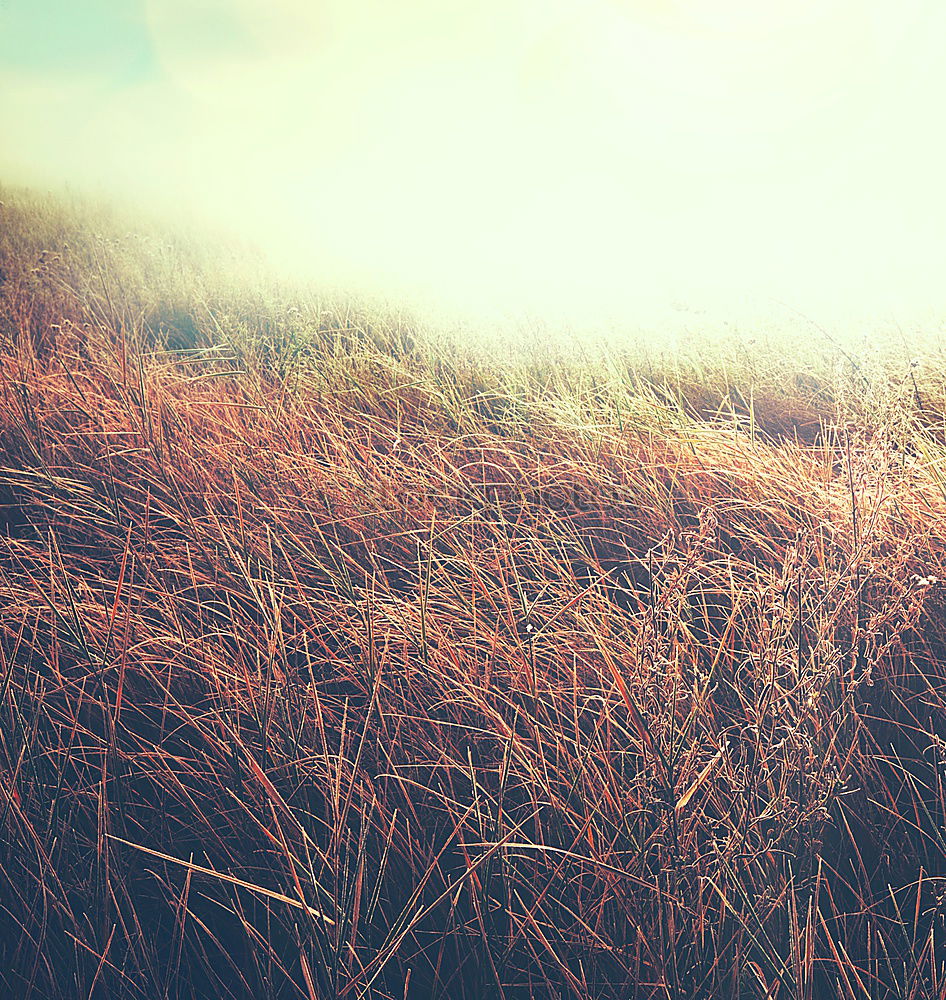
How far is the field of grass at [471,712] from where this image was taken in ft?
1.94

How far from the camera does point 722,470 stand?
1.27 metres

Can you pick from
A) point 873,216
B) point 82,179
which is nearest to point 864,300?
point 873,216

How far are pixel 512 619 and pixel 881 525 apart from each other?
0.64m

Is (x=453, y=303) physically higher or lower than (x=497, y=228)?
lower

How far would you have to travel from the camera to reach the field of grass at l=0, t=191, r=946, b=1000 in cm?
59

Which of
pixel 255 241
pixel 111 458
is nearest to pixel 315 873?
pixel 111 458

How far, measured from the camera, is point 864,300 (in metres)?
3.01

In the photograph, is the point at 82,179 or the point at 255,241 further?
the point at 82,179

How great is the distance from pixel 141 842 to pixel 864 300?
3.49 metres

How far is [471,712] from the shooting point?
80 cm

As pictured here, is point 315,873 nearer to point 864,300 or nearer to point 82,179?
point 864,300

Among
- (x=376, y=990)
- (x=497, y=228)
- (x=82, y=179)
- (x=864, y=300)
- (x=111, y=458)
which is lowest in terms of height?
(x=376, y=990)

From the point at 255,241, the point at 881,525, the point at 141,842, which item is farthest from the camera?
the point at 255,241

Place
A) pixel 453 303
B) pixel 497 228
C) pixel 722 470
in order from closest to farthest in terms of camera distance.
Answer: pixel 722 470 → pixel 453 303 → pixel 497 228
